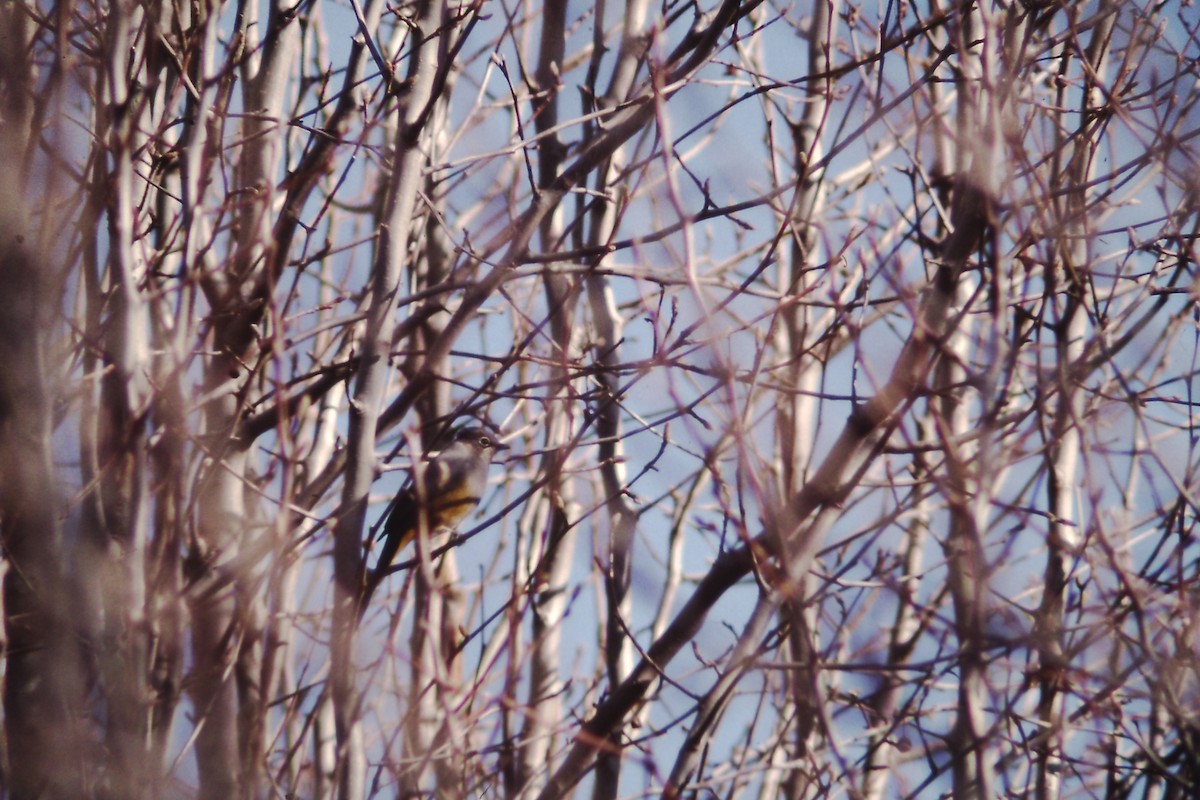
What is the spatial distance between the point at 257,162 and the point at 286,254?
22.5 inches

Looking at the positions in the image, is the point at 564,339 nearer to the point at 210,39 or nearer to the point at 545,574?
the point at 210,39

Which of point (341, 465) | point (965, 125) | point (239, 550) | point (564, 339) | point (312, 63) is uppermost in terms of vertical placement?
point (312, 63)

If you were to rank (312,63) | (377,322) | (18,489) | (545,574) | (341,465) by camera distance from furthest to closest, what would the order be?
(312,63) < (545,574) < (341,465) < (377,322) < (18,489)

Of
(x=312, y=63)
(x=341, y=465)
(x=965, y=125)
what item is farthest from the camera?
(x=312, y=63)

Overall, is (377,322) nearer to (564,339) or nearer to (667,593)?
(564,339)

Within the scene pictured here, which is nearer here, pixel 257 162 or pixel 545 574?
pixel 257 162

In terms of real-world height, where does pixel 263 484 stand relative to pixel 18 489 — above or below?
above

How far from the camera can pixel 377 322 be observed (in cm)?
323

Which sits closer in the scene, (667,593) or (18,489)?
(18,489)

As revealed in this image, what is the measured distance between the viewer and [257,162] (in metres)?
4.49

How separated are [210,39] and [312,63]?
3.30 metres

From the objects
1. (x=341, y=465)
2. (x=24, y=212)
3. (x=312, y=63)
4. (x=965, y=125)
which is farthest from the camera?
(x=312, y=63)

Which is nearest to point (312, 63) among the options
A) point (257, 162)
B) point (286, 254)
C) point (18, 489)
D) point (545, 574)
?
point (257, 162)

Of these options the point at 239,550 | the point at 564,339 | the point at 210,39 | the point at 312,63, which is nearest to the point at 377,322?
the point at 564,339
